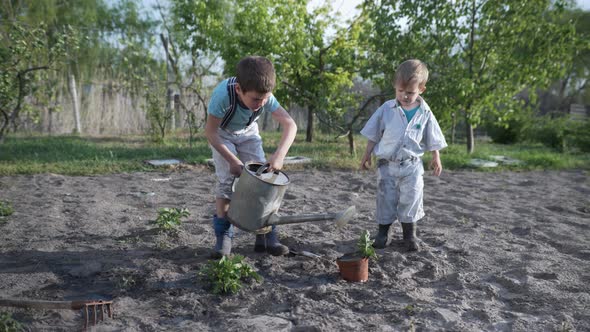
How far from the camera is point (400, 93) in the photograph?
301cm

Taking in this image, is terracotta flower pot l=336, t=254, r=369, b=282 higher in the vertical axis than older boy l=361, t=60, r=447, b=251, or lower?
lower

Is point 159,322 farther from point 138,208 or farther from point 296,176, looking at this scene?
point 296,176

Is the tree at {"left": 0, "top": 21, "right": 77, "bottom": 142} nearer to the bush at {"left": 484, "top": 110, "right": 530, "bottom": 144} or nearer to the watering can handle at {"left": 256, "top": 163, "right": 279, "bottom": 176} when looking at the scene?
the watering can handle at {"left": 256, "top": 163, "right": 279, "bottom": 176}

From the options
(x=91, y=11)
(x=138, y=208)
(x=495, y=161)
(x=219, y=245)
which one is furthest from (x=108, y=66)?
(x=219, y=245)

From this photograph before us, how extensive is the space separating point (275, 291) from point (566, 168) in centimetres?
635

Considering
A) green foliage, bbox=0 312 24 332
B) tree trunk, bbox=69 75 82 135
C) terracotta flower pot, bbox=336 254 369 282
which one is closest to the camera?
green foliage, bbox=0 312 24 332

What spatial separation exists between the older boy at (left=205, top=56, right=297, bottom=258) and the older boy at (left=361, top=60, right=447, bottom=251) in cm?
73

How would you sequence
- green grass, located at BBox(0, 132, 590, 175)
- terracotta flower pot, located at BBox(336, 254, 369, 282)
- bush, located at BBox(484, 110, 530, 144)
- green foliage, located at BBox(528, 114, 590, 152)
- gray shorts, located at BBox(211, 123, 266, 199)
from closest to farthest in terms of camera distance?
terracotta flower pot, located at BBox(336, 254, 369, 282) < gray shorts, located at BBox(211, 123, 266, 199) < green grass, located at BBox(0, 132, 590, 175) < green foliage, located at BBox(528, 114, 590, 152) < bush, located at BBox(484, 110, 530, 144)

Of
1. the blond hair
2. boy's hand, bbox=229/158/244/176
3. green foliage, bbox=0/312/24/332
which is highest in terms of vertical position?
the blond hair

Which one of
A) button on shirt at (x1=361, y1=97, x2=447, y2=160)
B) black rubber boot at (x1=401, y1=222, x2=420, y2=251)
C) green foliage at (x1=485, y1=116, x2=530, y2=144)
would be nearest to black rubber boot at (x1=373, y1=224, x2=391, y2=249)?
black rubber boot at (x1=401, y1=222, x2=420, y2=251)

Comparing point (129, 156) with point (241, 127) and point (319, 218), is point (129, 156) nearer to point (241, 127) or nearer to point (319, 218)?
point (241, 127)

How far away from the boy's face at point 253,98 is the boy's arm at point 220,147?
0.21 meters

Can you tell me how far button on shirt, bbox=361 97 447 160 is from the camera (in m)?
3.10

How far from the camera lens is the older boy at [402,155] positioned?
122 inches
